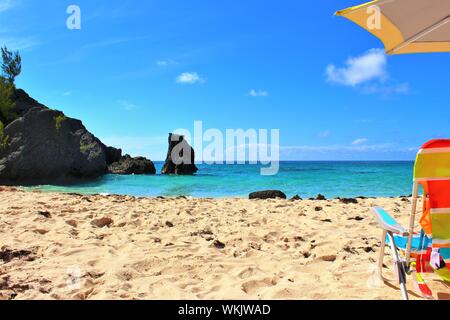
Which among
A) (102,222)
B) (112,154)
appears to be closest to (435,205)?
(102,222)

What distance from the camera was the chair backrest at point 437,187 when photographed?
265 cm

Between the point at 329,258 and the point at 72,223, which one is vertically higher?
the point at 72,223

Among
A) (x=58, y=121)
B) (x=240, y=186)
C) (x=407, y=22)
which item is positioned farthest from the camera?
(x=58, y=121)

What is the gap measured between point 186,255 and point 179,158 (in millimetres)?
37042

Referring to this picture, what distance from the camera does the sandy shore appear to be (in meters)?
3.11

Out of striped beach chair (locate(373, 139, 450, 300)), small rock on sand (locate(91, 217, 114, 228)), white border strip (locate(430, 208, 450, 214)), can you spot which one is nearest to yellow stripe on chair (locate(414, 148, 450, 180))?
striped beach chair (locate(373, 139, 450, 300))

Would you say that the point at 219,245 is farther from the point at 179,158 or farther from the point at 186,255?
the point at 179,158

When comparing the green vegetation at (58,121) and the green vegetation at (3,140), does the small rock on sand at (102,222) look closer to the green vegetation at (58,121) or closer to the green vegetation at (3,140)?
the green vegetation at (3,140)

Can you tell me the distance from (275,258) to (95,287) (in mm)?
1952

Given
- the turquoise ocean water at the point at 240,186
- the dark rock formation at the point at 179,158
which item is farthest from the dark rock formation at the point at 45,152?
the dark rock formation at the point at 179,158

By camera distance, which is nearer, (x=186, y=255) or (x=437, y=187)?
(x=437, y=187)

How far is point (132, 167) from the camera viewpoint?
3619 centimetres
